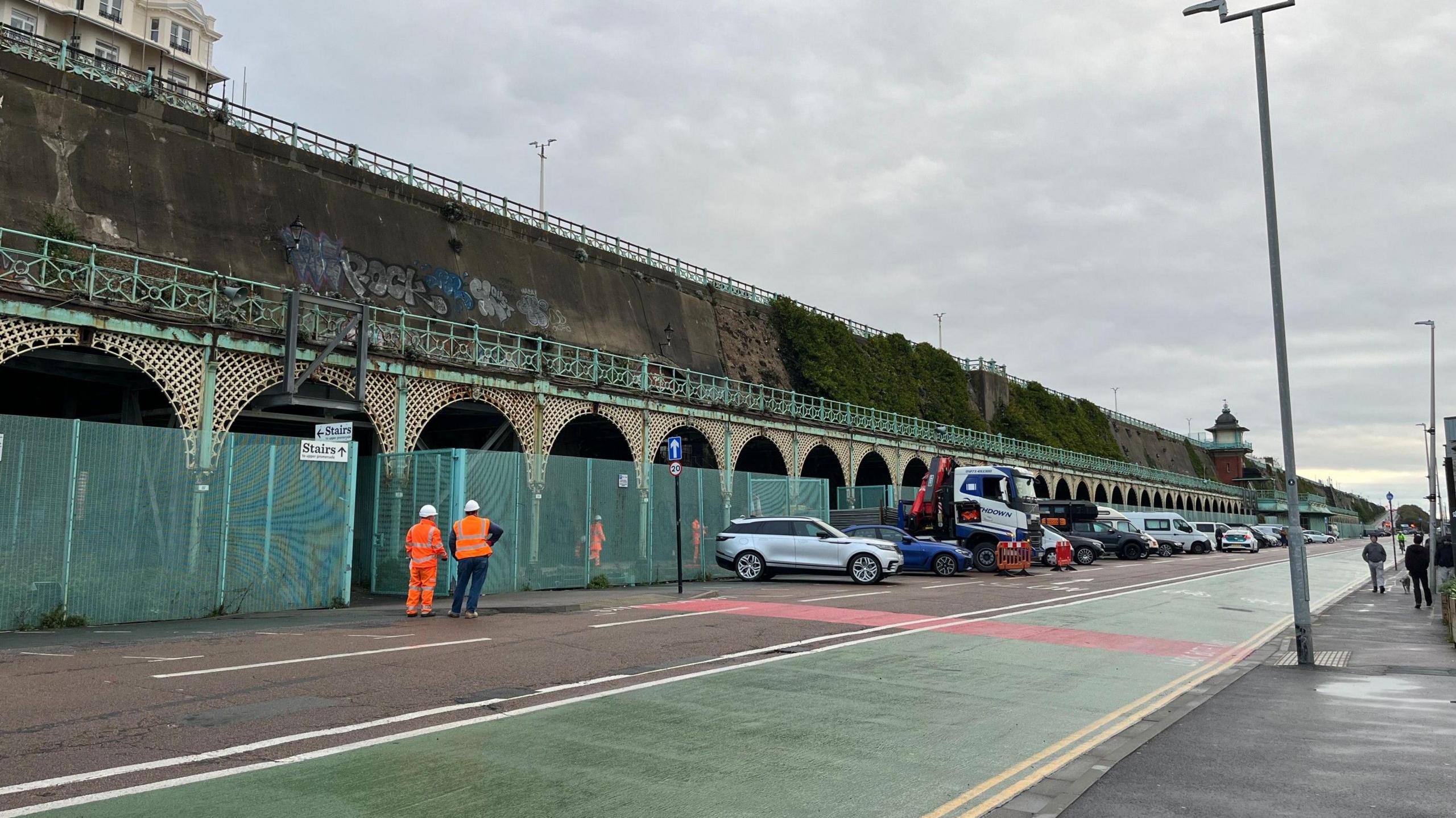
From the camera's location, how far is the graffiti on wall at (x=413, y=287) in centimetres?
3206

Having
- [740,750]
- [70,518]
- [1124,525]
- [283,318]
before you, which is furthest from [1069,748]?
[1124,525]

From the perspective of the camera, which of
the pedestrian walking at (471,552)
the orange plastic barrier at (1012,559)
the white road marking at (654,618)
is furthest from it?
the orange plastic barrier at (1012,559)

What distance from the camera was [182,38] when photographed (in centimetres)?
7694

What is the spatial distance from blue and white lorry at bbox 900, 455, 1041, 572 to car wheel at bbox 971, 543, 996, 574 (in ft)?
0.06

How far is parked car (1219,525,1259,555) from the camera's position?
56156mm

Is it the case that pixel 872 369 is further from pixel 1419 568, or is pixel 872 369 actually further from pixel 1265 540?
pixel 1419 568

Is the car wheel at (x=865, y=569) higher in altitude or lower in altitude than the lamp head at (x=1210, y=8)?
lower

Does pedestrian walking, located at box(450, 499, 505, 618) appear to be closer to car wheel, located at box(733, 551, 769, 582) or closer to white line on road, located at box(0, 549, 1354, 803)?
white line on road, located at box(0, 549, 1354, 803)

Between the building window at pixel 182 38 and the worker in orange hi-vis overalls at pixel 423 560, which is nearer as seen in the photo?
the worker in orange hi-vis overalls at pixel 423 560

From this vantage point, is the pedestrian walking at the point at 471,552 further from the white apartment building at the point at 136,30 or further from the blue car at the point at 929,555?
the white apartment building at the point at 136,30

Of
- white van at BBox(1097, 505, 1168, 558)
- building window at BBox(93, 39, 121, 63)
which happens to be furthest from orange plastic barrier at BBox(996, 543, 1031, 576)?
building window at BBox(93, 39, 121, 63)

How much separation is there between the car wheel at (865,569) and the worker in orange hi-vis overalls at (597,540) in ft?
19.3

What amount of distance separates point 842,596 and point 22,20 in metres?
71.3

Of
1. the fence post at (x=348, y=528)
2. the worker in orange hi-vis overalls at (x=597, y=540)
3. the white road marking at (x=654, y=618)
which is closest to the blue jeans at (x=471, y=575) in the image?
the white road marking at (x=654, y=618)
